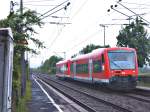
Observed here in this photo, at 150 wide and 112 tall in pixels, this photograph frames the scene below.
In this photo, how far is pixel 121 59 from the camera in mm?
31266

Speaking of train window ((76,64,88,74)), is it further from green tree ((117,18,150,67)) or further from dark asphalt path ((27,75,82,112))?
dark asphalt path ((27,75,82,112))

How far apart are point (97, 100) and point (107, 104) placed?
3.10 meters

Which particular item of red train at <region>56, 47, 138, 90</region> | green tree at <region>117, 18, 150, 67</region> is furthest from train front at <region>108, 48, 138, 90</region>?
green tree at <region>117, 18, 150, 67</region>

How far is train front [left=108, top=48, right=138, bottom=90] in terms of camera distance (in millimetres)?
30109

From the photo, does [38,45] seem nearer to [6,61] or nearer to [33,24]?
[33,24]

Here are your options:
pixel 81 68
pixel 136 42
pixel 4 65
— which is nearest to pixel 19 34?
pixel 4 65

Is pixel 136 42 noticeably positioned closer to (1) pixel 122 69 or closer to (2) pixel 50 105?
(1) pixel 122 69

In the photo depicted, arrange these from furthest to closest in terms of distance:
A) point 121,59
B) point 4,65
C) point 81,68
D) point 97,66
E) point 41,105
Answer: point 81,68, point 97,66, point 121,59, point 41,105, point 4,65

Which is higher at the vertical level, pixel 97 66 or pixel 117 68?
pixel 97 66

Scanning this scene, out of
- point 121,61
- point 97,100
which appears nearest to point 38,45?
point 97,100

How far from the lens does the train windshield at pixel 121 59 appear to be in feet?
101

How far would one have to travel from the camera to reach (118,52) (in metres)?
31.5

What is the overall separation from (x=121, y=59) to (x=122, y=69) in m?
0.91

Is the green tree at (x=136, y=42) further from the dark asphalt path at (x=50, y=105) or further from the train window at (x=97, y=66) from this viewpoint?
the dark asphalt path at (x=50, y=105)
